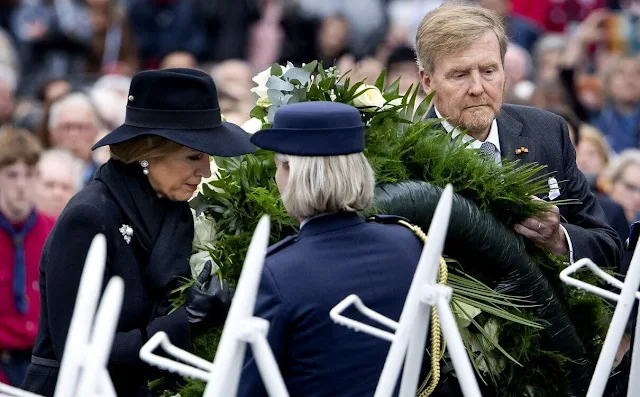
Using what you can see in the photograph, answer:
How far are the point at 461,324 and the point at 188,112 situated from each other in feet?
3.47

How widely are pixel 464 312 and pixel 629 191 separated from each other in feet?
12.9

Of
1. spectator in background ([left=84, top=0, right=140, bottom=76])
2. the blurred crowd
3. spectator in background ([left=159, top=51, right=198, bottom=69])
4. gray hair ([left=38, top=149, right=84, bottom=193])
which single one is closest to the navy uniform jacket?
gray hair ([left=38, top=149, right=84, bottom=193])

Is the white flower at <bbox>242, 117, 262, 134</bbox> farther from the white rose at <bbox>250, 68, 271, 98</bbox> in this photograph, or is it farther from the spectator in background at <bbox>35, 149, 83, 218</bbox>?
the spectator in background at <bbox>35, 149, 83, 218</bbox>

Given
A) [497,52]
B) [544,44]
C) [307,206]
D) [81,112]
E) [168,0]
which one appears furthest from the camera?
[168,0]

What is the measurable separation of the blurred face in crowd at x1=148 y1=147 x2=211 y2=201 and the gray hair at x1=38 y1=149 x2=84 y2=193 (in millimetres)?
3412

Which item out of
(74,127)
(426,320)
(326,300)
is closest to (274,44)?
(74,127)

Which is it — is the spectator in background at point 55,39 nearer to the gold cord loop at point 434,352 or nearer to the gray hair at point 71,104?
the gray hair at point 71,104

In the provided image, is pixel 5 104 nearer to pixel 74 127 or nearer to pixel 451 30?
pixel 74 127

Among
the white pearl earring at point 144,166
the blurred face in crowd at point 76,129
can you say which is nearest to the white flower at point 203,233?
the white pearl earring at point 144,166

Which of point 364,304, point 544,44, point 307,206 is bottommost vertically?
point 544,44

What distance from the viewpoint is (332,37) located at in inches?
453

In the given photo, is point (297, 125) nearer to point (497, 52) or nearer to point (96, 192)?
point (96, 192)

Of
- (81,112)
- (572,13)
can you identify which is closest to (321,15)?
(572,13)

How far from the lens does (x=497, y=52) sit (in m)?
4.41
